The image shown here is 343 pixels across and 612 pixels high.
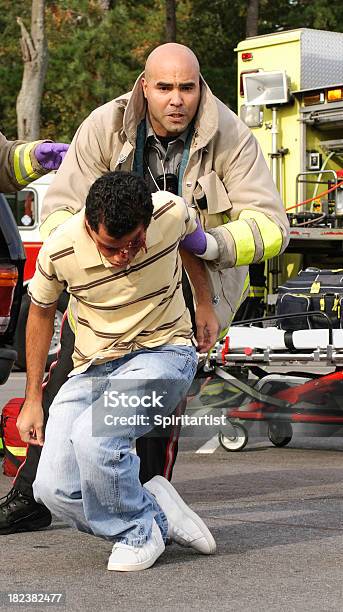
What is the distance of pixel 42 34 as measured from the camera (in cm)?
2345

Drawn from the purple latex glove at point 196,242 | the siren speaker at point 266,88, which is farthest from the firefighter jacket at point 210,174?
the siren speaker at point 266,88

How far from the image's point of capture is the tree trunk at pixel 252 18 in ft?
95.8

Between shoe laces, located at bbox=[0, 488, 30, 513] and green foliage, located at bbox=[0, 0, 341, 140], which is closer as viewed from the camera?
shoe laces, located at bbox=[0, 488, 30, 513]

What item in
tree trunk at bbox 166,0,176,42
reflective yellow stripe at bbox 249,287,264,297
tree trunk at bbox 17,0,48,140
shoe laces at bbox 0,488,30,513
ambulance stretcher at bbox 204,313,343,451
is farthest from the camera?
tree trunk at bbox 166,0,176,42

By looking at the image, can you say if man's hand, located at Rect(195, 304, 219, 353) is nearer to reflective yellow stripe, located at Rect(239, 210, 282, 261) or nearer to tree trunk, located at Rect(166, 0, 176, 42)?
reflective yellow stripe, located at Rect(239, 210, 282, 261)

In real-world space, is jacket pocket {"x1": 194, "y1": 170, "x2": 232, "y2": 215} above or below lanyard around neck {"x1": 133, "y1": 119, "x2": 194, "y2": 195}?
below

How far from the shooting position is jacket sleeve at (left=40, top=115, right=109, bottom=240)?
5.04 meters

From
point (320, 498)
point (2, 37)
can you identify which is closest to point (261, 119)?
point (320, 498)

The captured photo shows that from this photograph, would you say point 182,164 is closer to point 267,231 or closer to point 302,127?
point 267,231

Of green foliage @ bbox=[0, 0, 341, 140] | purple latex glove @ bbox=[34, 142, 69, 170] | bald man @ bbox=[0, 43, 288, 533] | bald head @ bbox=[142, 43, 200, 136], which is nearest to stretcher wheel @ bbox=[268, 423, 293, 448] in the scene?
purple latex glove @ bbox=[34, 142, 69, 170]

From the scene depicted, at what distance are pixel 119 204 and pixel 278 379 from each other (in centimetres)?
391

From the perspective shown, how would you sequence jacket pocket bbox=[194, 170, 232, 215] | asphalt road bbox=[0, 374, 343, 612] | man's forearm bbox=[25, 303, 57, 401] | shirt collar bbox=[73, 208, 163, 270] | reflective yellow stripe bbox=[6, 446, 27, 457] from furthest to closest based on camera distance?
1. reflective yellow stripe bbox=[6, 446, 27, 457]
2. jacket pocket bbox=[194, 170, 232, 215]
3. man's forearm bbox=[25, 303, 57, 401]
4. shirt collar bbox=[73, 208, 163, 270]
5. asphalt road bbox=[0, 374, 343, 612]

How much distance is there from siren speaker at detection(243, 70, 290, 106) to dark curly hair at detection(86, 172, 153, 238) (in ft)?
28.6

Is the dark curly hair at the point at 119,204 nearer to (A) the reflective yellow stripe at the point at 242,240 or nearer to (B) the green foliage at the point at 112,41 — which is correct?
(A) the reflective yellow stripe at the point at 242,240
